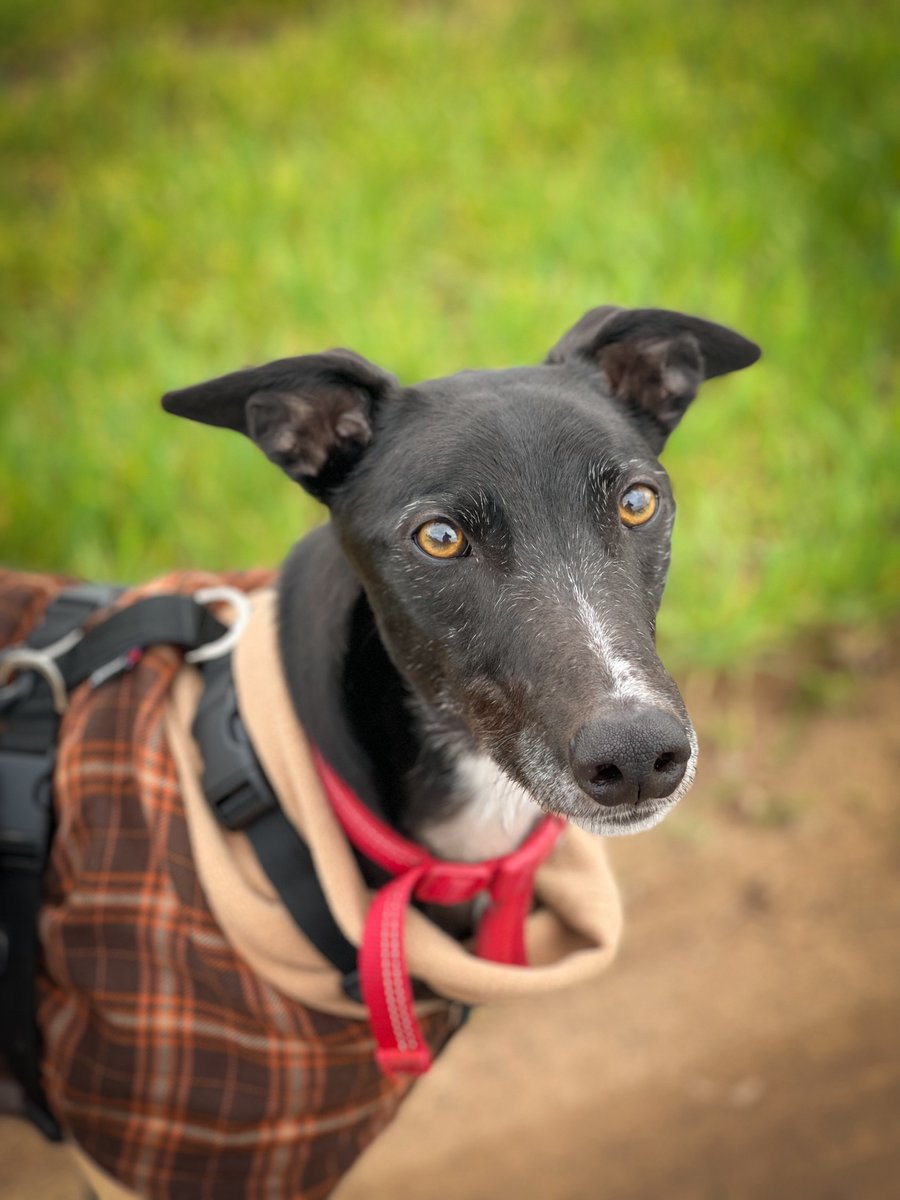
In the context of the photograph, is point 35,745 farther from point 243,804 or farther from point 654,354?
point 654,354

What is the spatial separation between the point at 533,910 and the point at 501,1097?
3.88 feet

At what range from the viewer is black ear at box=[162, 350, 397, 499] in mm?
2203

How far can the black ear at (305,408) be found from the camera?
2203mm

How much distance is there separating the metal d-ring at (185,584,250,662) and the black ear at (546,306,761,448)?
964 mm

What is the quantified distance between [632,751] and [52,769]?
4.54 feet

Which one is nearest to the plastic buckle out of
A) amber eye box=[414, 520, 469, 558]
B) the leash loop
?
the leash loop

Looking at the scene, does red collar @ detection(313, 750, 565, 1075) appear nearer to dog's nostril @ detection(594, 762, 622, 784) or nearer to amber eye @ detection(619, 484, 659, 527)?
dog's nostril @ detection(594, 762, 622, 784)

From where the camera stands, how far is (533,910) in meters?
2.56

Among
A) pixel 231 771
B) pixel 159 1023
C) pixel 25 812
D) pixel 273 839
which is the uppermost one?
pixel 231 771

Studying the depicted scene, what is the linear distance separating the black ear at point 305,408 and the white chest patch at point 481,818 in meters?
0.73

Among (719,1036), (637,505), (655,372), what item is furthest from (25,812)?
(719,1036)

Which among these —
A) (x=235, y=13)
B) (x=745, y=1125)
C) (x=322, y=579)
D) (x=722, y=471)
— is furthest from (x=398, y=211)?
(x=745, y=1125)

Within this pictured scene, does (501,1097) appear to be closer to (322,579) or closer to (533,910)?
(533,910)

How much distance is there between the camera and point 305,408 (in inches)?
92.7
